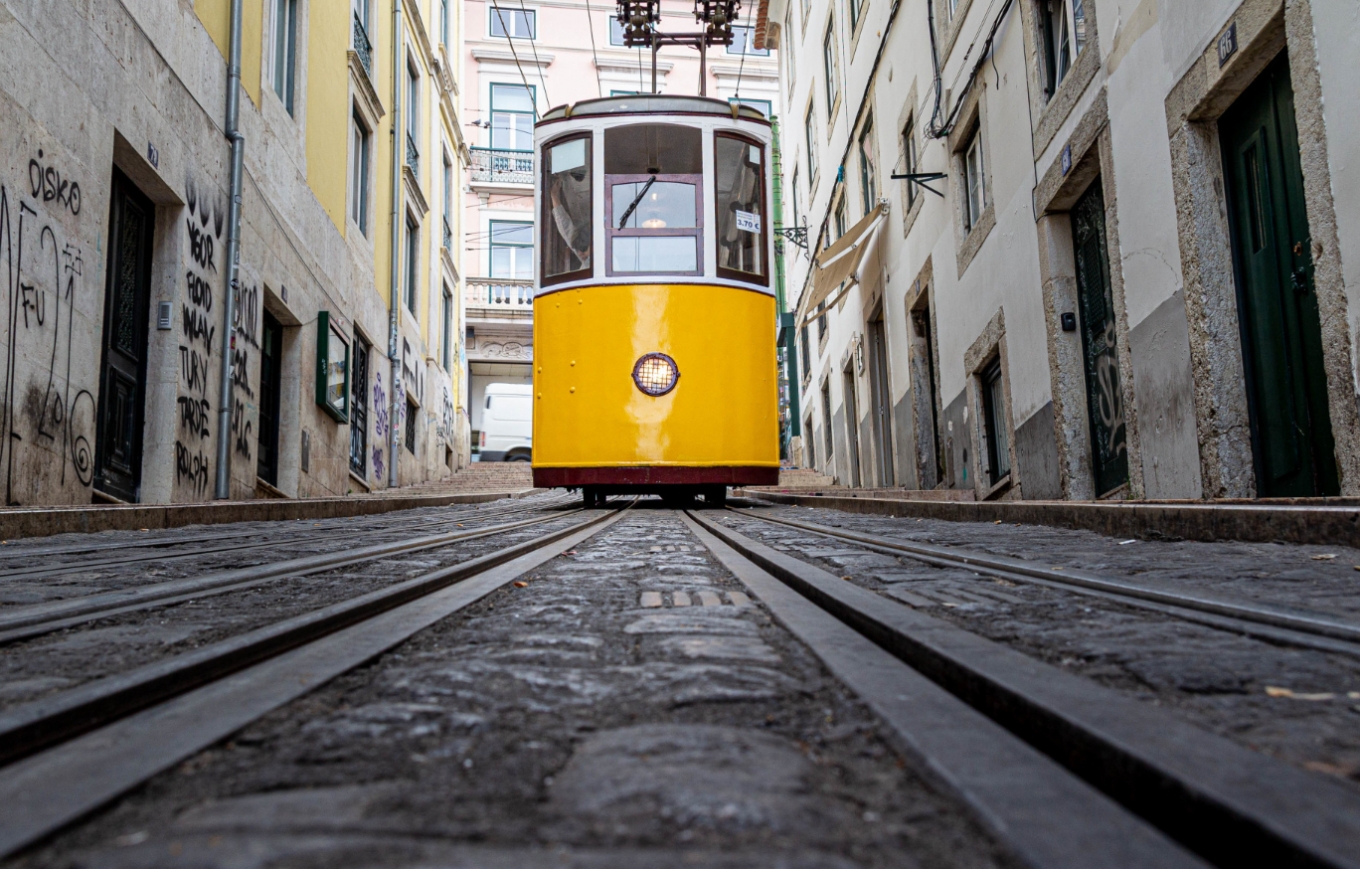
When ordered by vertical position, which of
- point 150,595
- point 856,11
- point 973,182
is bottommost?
point 150,595

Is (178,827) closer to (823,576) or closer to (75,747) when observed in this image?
(75,747)

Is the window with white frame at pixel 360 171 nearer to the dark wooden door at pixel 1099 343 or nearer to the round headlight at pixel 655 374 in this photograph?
the round headlight at pixel 655 374

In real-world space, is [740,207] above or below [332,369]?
above

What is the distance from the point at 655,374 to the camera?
327 inches

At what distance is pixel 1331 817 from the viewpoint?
0.75 m

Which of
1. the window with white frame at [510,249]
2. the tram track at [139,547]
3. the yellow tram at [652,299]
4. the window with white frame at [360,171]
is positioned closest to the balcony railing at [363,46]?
the window with white frame at [360,171]

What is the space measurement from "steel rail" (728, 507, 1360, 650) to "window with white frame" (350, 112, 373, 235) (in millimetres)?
12419

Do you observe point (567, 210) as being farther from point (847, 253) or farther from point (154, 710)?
point (154, 710)

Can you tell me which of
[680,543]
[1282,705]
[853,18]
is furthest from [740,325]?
[853,18]

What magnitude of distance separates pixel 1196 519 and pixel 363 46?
1390 centimetres

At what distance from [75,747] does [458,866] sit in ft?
1.87

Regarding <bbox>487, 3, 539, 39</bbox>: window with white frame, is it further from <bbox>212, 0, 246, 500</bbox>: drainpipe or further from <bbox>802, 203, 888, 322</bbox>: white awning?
<bbox>212, 0, 246, 500</bbox>: drainpipe

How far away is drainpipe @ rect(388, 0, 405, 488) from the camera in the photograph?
15711 millimetres

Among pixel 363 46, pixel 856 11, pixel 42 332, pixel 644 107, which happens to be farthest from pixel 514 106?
pixel 42 332
